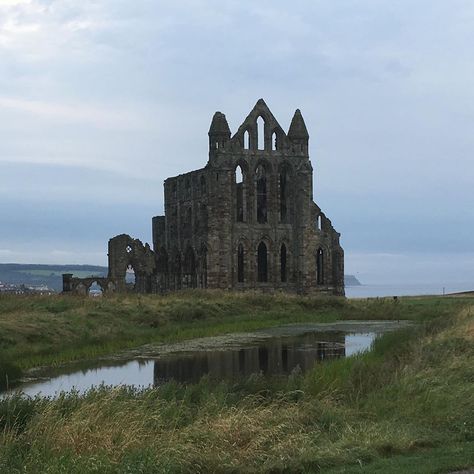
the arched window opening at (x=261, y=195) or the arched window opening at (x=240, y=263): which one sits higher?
the arched window opening at (x=261, y=195)

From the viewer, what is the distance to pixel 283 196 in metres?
71.2

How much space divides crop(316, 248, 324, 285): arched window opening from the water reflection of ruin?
36858 mm

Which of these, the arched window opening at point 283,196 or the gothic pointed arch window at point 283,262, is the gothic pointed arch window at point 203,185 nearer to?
the arched window opening at point 283,196

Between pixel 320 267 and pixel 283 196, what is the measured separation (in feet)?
22.6

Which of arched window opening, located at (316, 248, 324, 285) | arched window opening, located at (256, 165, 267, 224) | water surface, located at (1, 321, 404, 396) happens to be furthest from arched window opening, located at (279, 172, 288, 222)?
water surface, located at (1, 321, 404, 396)

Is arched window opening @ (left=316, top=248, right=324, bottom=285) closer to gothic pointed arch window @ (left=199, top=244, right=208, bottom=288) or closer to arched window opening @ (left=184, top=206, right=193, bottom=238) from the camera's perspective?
gothic pointed arch window @ (left=199, top=244, right=208, bottom=288)

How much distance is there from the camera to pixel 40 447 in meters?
11.8

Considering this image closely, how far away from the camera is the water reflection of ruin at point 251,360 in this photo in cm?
Result: 2423

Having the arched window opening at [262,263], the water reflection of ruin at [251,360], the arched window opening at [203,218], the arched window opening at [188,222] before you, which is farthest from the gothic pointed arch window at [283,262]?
the water reflection of ruin at [251,360]

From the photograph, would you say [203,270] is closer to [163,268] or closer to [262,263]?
[262,263]

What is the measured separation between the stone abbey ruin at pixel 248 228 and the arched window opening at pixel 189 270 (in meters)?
0.08

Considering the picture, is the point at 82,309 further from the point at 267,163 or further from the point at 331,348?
the point at 267,163

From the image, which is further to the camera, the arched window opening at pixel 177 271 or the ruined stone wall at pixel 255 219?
the arched window opening at pixel 177 271

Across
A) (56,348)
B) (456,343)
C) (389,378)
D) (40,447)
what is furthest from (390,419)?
(56,348)
